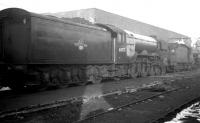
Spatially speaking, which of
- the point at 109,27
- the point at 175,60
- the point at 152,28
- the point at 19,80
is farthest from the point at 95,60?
the point at 152,28

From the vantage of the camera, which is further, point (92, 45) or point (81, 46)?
point (92, 45)

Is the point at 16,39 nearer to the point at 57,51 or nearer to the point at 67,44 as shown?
the point at 57,51

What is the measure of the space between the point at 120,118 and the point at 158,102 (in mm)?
2911

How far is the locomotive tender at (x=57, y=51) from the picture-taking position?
1085 cm

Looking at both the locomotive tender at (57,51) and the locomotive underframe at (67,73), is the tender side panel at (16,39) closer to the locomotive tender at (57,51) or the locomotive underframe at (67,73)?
the locomotive tender at (57,51)

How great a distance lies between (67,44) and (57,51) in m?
0.80

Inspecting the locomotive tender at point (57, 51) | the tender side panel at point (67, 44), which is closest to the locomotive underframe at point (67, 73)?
the locomotive tender at point (57, 51)

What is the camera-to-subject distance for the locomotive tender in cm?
1085

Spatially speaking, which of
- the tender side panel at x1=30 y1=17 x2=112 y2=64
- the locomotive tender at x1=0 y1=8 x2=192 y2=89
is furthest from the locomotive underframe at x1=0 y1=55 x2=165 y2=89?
the tender side panel at x1=30 y1=17 x2=112 y2=64

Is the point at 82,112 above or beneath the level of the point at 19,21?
beneath

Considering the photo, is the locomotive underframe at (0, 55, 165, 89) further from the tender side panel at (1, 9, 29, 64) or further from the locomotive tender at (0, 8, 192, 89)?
the tender side panel at (1, 9, 29, 64)

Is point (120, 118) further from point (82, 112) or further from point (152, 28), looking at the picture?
point (152, 28)

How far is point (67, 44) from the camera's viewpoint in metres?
12.9

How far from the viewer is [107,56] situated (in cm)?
1625
